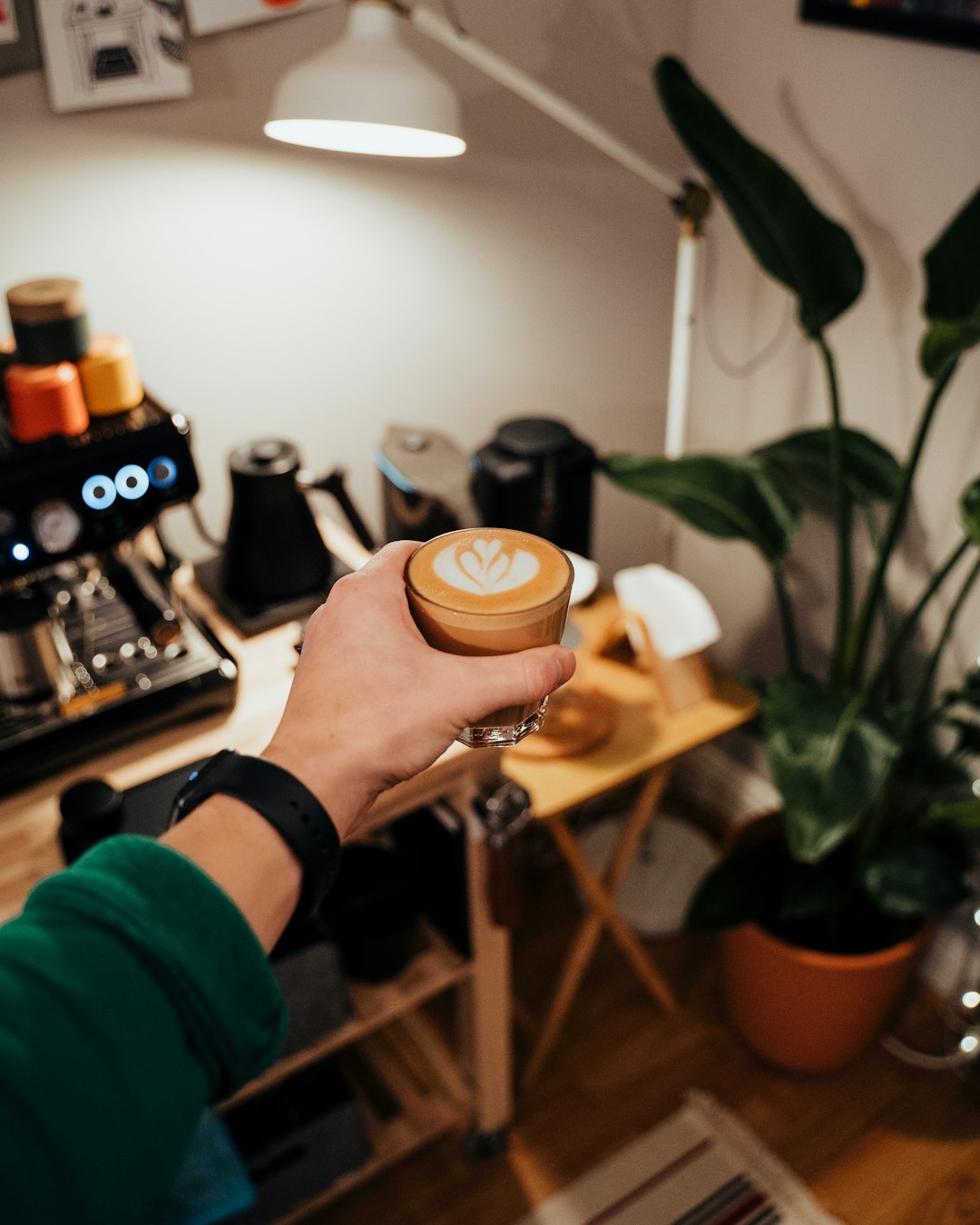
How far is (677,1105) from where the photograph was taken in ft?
6.19

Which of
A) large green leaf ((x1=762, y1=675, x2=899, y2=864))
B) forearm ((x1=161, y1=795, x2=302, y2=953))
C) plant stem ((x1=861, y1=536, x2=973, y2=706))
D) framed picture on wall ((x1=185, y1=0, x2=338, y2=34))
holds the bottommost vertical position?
large green leaf ((x1=762, y1=675, x2=899, y2=864))

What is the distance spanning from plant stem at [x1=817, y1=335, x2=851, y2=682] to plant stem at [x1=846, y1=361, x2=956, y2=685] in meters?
0.02

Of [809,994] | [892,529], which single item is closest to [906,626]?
[892,529]

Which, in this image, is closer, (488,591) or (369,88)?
(488,591)

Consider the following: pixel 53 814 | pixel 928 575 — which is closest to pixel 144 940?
pixel 53 814

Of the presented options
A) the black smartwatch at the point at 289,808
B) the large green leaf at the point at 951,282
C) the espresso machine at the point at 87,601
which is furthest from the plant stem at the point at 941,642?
the black smartwatch at the point at 289,808

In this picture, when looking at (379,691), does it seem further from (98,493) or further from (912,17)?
(912,17)

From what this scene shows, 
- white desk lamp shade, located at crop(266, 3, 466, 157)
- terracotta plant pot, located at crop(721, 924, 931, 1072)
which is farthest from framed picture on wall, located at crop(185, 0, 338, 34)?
terracotta plant pot, located at crop(721, 924, 931, 1072)

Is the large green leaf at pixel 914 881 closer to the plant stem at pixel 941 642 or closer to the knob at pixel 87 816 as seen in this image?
the plant stem at pixel 941 642

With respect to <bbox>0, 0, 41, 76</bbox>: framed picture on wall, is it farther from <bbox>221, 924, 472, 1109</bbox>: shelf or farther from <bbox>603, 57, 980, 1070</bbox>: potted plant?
<bbox>221, 924, 472, 1109</bbox>: shelf

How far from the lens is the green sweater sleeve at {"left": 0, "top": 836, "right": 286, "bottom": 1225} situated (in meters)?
0.45

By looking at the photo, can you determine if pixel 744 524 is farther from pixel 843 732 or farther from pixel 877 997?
pixel 877 997

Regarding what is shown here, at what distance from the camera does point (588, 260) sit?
199 cm

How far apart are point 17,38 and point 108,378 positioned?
1.58 feet
